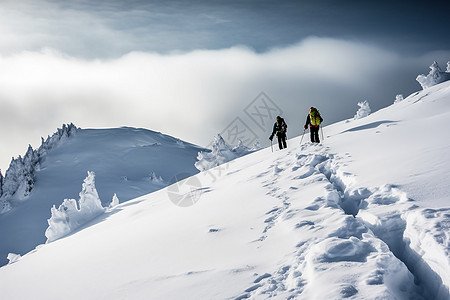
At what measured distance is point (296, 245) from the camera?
4.22 m

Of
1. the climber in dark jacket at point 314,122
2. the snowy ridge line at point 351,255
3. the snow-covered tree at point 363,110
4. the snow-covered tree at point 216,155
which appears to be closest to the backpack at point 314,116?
the climber in dark jacket at point 314,122

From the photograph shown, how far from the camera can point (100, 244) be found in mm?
7734

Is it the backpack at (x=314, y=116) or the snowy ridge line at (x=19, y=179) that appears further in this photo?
the snowy ridge line at (x=19, y=179)

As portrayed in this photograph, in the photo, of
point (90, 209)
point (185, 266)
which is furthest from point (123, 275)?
point (90, 209)

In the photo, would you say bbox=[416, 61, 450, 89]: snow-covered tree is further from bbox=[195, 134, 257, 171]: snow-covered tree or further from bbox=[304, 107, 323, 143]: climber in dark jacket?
bbox=[304, 107, 323, 143]: climber in dark jacket

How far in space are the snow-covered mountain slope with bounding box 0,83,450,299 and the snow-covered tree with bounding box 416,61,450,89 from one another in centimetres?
3408

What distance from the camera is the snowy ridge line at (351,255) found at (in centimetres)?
300

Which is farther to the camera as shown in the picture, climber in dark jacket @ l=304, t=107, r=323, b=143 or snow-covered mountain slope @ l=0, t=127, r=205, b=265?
snow-covered mountain slope @ l=0, t=127, r=205, b=265

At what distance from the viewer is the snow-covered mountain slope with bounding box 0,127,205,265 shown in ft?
152

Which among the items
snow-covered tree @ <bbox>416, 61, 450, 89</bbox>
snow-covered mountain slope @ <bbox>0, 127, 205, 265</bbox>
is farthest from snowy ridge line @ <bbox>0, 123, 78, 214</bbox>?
snow-covered tree @ <bbox>416, 61, 450, 89</bbox>

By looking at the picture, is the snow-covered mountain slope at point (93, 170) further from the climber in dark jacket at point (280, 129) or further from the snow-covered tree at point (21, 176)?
the climber in dark jacket at point (280, 129)

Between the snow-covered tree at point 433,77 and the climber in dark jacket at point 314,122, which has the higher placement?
the snow-covered tree at point 433,77

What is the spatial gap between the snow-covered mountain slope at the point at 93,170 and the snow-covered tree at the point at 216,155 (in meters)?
2.32

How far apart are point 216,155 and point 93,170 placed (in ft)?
145
